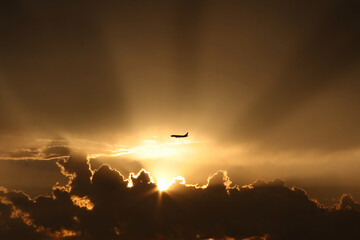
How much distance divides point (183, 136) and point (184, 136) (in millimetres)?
2033

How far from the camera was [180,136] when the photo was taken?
510ft

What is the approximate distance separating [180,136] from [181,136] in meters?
1.14

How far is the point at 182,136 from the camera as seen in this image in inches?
6196

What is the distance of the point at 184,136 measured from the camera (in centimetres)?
16062

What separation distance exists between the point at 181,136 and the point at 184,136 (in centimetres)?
482

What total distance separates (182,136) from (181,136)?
4.08ft

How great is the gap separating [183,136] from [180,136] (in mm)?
3937

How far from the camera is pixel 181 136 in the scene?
156375mm

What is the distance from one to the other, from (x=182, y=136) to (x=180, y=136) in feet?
7.81

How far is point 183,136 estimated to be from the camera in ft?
521

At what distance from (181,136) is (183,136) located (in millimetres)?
2806

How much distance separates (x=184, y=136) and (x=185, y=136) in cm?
216
